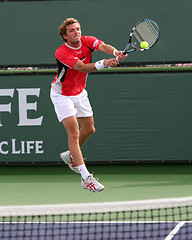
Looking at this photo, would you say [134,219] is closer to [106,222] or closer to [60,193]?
[106,222]

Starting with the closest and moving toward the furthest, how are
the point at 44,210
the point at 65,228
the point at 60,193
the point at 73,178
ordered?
the point at 44,210, the point at 65,228, the point at 60,193, the point at 73,178

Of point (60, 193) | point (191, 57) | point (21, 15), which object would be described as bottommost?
point (60, 193)

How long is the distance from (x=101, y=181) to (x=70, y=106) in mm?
1268

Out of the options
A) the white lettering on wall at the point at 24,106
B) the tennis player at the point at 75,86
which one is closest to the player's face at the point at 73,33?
the tennis player at the point at 75,86

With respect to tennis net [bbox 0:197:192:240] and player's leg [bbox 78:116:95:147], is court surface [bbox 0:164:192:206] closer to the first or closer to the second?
player's leg [bbox 78:116:95:147]

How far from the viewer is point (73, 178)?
301 inches

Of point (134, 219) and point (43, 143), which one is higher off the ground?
point (43, 143)

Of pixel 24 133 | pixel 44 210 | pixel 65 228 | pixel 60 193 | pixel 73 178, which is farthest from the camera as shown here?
pixel 24 133

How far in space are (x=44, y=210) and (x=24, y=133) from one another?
14.5 ft

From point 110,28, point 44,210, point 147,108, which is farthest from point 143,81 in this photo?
point 44,210

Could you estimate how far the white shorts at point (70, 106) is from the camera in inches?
254

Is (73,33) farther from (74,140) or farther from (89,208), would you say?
(89,208)

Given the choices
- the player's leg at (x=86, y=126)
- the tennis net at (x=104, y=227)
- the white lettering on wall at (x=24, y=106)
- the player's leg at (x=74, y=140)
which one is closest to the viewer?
the tennis net at (x=104, y=227)

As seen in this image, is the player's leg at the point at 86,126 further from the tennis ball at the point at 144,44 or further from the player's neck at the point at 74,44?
the tennis ball at the point at 144,44
